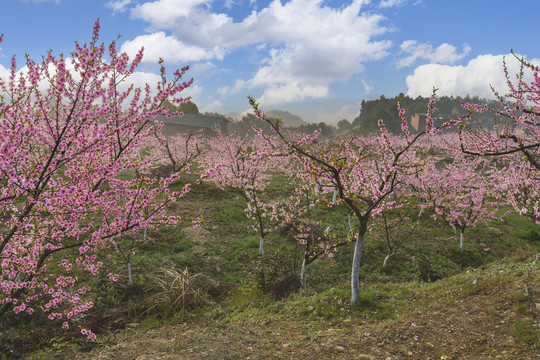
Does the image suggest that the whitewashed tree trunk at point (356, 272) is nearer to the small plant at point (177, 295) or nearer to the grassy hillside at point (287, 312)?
the grassy hillside at point (287, 312)

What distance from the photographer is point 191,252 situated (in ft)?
44.7

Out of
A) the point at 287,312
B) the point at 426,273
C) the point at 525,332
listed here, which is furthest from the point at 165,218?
the point at 426,273

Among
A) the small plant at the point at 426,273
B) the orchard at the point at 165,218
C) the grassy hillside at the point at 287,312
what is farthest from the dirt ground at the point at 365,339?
the small plant at the point at 426,273

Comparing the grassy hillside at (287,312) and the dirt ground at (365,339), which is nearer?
the dirt ground at (365,339)

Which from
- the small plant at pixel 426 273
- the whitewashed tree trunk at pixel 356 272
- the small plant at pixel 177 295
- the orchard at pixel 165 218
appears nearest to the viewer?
the orchard at pixel 165 218

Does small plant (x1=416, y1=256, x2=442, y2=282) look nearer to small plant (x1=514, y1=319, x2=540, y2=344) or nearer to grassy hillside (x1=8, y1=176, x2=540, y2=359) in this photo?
grassy hillside (x1=8, y1=176, x2=540, y2=359)

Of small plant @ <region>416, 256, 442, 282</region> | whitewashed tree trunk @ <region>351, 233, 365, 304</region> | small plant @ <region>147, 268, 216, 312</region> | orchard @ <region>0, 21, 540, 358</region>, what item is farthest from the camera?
small plant @ <region>416, 256, 442, 282</region>

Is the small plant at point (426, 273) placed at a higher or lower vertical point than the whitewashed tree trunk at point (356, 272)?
lower

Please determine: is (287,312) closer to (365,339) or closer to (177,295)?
(365,339)

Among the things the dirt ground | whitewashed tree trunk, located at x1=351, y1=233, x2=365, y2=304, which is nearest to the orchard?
whitewashed tree trunk, located at x1=351, y1=233, x2=365, y2=304

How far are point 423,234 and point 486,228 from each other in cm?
472

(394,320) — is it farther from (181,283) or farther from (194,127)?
(194,127)

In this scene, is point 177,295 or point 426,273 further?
point 426,273

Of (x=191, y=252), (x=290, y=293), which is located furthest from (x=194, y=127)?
(x=290, y=293)
